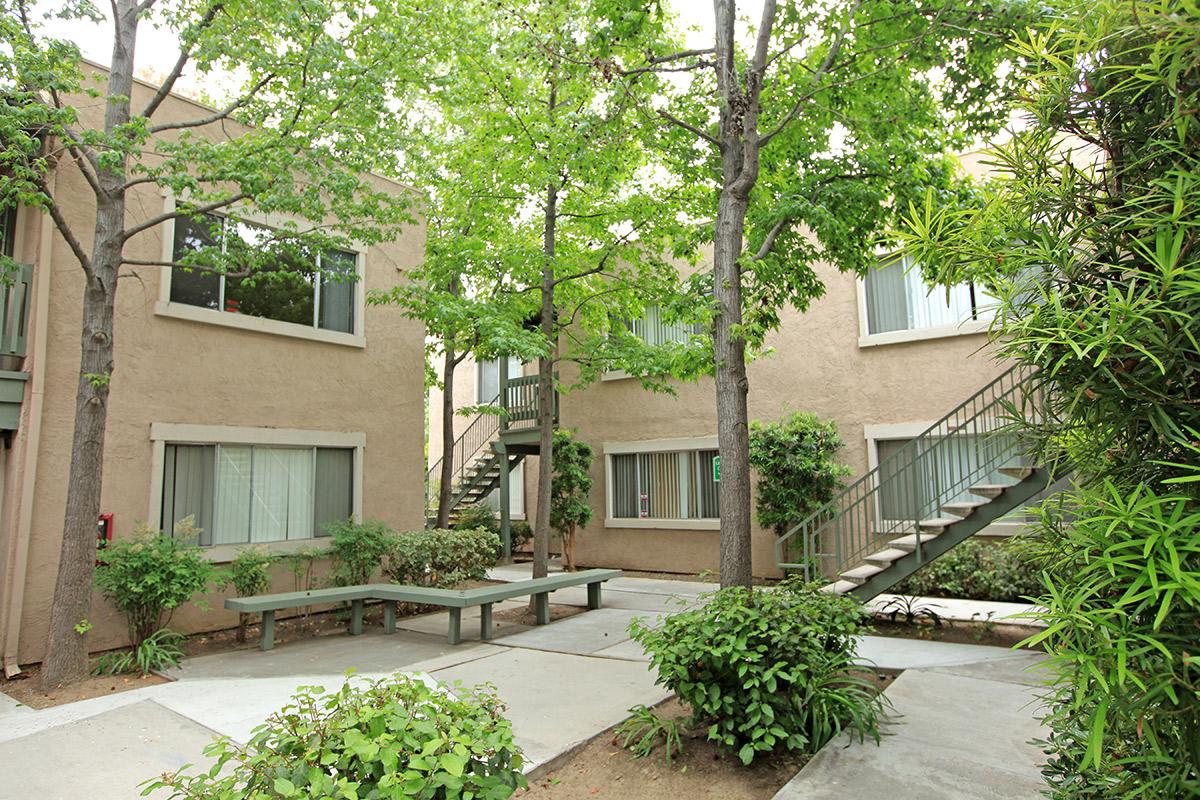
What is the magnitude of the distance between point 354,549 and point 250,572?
147 centimetres

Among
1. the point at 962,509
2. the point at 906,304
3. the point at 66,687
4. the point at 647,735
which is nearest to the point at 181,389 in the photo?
the point at 66,687

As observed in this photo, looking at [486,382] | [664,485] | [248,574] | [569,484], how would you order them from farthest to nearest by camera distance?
[486,382]
[569,484]
[664,485]
[248,574]

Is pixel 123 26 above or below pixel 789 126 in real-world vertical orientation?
above

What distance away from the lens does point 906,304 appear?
11.3m

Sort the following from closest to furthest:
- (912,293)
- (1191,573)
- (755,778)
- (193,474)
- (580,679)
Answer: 1. (1191,573)
2. (755,778)
3. (580,679)
4. (193,474)
5. (912,293)

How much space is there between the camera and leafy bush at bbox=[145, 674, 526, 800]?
212cm

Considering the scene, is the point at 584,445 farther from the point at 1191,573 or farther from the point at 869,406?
the point at 1191,573

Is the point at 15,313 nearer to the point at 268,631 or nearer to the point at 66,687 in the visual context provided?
the point at 66,687

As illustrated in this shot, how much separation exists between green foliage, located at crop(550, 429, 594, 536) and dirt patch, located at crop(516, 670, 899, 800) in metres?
9.33

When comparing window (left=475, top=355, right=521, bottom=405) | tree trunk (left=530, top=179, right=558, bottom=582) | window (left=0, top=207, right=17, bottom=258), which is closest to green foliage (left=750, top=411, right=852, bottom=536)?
tree trunk (left=530, top=179, right=558, bottom=582)

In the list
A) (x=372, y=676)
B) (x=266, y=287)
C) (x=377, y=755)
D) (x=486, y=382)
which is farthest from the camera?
(x=486, y=382)

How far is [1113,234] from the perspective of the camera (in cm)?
187

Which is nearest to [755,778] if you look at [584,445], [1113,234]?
[1113,234]

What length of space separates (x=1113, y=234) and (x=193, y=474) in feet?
30.3
